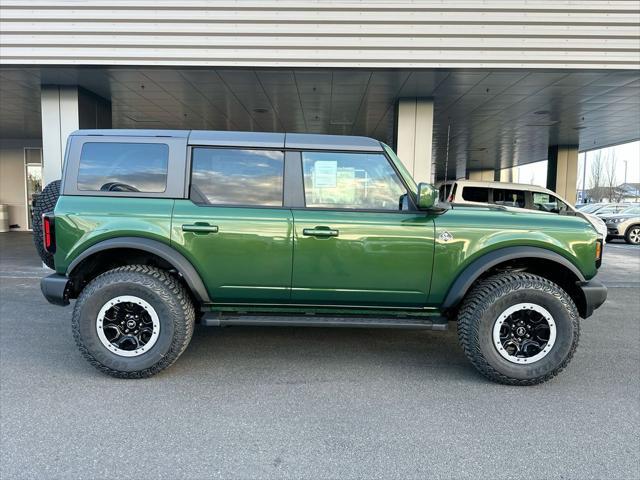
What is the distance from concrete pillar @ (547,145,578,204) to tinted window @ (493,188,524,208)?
24.8 ft

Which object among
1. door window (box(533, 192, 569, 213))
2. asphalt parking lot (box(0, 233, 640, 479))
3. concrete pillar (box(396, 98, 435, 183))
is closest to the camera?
asphalt parking lot (box(0, 233, 640, 479))

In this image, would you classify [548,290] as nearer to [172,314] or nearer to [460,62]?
[172,314]

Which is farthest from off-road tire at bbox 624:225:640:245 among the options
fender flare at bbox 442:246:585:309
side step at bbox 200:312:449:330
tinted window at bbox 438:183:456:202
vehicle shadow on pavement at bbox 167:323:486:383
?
side step at bbox 200:312:449:330

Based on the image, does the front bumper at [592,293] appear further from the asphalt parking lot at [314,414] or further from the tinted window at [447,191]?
the tinted window at [447,191]

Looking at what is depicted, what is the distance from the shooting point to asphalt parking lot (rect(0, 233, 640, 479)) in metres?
2.49

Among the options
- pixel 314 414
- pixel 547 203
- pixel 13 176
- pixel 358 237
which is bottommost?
pixel 314 414

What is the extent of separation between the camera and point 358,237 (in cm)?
358

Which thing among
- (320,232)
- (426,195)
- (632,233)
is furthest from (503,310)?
(632,233)

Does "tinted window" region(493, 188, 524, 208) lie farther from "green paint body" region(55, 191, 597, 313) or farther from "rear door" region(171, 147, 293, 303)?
"rear door" region(171, 147, 293, 303)

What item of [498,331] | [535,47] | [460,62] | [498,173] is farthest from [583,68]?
[498,173]

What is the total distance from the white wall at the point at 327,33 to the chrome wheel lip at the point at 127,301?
16.5ft

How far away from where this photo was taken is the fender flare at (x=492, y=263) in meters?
3.55

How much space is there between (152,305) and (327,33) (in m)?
5.50

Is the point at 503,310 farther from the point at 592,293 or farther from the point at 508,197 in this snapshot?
the point at 508,197
